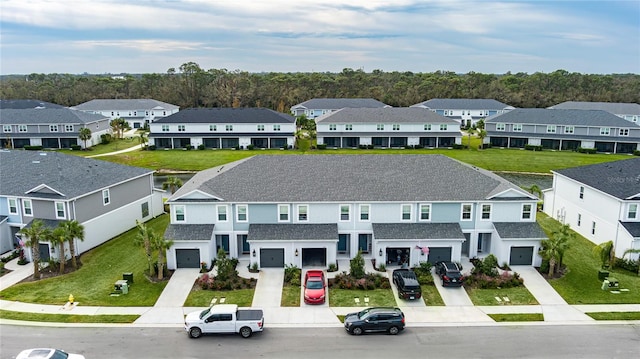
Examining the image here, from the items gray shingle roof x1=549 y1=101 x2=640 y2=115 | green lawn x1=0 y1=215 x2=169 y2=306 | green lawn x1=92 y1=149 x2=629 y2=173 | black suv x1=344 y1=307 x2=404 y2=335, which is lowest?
green lawn x1=0 y1=215 x2=169 y2=306

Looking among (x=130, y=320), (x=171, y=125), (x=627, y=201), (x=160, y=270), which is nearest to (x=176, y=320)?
(x=130, y=320)

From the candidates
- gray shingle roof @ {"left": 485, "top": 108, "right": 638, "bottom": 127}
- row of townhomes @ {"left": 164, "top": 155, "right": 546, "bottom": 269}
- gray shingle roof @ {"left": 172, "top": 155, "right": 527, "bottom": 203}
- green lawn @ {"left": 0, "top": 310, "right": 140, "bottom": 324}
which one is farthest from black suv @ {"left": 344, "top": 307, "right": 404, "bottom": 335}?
gray shingle roof @ {"left": 485, "top": 108, "right": 638, "bottom": 127}

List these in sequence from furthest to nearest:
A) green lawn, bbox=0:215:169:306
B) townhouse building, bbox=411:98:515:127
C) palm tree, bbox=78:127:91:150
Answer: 1. townhouse building, bbox=411:98:515:127
2. palm tree, bbox=78:127:91:150
3. green lawn, bbox=0:215:169:306

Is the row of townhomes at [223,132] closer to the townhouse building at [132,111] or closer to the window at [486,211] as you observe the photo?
the townhouse building at [132,111]

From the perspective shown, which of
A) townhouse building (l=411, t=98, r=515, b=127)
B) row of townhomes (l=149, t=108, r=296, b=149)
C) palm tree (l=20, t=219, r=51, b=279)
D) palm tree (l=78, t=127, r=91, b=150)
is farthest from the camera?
townhouse building (l=411, t=98, r=515, b=127)

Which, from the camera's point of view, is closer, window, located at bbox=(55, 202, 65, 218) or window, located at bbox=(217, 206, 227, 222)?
window, located at bbox=(217, 206, 227, 222)

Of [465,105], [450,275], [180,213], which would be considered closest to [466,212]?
[450,275]

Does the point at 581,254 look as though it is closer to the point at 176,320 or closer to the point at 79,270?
the point at 176,320

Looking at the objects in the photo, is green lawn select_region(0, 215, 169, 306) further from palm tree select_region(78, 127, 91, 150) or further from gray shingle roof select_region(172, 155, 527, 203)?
palm tree select_region(78, 127, 91, 150)
